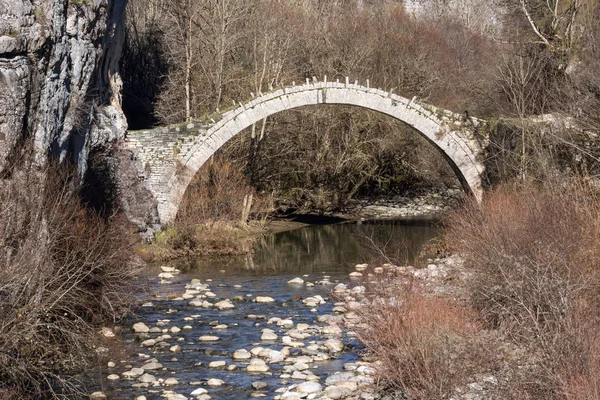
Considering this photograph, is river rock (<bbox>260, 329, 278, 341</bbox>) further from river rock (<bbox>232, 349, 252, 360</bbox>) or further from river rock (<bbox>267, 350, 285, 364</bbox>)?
river rock (<bbox>267, 350, 285, 364</bbox>)

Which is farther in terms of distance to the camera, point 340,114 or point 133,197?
point 340,114

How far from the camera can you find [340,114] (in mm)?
23453

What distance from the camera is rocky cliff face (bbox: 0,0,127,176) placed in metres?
12.0

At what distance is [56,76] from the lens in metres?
13.6

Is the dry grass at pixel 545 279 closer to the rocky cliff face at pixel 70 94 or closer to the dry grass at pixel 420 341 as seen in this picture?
the dry grass at pixel 420 341

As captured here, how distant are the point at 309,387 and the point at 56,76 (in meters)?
7.44

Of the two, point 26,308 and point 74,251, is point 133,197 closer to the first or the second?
point 74,251

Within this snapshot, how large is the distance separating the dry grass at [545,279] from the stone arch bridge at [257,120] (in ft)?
23.0

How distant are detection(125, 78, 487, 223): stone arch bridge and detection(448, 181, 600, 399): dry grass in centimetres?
700

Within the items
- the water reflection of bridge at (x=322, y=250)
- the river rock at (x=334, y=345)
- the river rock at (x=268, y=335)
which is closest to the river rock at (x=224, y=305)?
the river rock at (x=268, y=335)

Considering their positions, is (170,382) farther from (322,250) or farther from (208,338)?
(322,250)

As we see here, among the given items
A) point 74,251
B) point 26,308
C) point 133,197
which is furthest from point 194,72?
point 26,308

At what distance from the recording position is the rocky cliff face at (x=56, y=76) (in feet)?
39.5

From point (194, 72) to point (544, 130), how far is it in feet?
35.1
